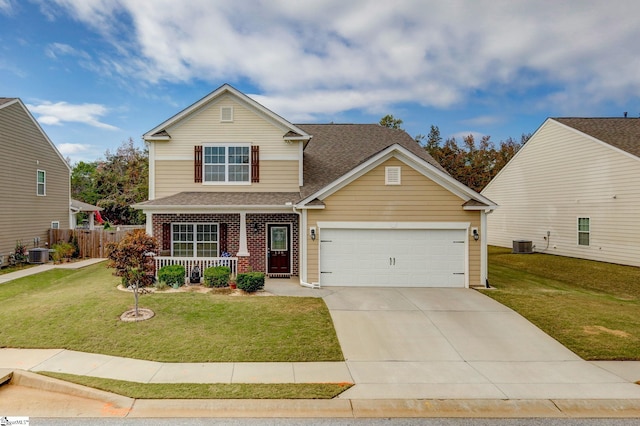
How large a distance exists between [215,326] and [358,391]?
158 inches

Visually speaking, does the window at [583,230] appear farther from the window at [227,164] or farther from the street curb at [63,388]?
the street curb at [63,388]

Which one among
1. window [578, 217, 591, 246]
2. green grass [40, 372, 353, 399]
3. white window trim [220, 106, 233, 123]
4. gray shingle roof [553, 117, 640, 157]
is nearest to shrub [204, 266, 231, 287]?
green grass [40, 372, 353, 399]

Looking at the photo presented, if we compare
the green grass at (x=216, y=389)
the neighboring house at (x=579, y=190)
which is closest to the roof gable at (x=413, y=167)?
the green grass at (x=216, y=389)

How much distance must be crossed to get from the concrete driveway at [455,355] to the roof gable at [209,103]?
306 inches

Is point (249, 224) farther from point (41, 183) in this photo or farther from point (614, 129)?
point (614, 129)

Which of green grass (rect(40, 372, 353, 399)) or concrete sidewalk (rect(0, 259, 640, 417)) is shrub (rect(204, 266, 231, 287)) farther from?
green grass (rect(40, 372, 353, 399))

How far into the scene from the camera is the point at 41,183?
19.1 metres

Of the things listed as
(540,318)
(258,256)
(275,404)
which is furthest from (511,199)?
(275,404)

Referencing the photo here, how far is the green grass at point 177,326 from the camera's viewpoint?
6730 millimetres

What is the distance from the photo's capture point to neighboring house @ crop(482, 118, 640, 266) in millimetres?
16250

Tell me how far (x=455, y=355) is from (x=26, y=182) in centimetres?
2164

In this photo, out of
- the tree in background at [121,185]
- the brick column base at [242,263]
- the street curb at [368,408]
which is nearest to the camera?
the street curb at [368,408]

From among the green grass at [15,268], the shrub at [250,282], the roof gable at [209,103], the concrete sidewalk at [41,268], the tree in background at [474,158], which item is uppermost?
the tree in background at [474,158]

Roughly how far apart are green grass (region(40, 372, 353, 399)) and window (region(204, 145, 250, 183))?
9983 mm
